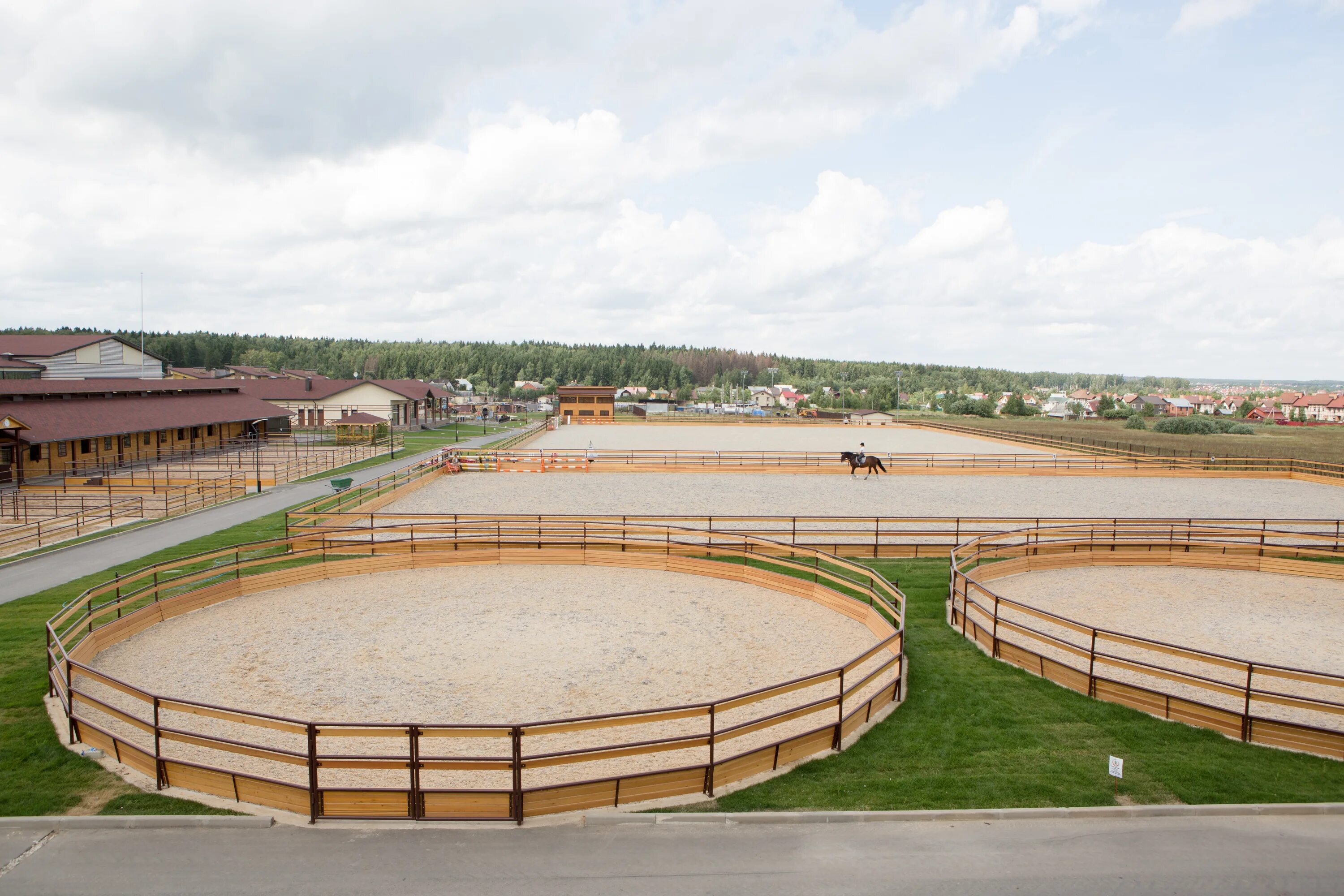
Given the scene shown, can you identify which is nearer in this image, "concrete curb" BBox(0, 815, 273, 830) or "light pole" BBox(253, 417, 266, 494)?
"concrete curb" BBox(0, 815, 273, 830)

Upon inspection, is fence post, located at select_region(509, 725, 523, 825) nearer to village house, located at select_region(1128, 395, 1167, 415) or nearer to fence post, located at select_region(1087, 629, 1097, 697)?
fence post, located at select_region(1087, 629, 1097, 697)

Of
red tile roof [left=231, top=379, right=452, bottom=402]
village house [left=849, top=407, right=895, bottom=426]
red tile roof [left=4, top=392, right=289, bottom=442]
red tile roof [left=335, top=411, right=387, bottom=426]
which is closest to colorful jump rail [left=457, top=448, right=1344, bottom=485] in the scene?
red tile roof [left=4, top=392, right=289, bottom=442]

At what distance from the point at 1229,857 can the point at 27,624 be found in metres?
20.3

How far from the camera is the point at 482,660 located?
44.6 feet

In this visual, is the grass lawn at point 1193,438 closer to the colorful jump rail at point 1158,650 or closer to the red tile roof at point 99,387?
the colorful jump rail at point 1158,650

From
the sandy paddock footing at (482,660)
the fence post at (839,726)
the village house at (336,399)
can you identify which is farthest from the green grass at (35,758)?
the village house at (336,399)

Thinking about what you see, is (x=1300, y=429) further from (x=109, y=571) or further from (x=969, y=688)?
(x=109, y=571)

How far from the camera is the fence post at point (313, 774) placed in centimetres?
820

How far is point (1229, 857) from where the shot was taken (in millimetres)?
7871

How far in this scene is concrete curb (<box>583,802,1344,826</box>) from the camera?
27.6 feet

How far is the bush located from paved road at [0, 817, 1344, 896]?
97068 mm

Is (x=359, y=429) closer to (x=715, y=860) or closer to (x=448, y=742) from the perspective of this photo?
(x=448, y=742)

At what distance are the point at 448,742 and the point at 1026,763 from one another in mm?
7738

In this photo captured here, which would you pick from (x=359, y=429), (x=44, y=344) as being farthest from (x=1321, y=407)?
(x=44, y=344)
